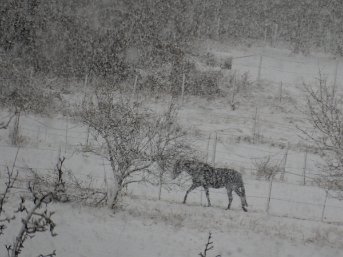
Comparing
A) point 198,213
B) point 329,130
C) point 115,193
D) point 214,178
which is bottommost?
point 198,213

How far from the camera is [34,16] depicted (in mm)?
36000

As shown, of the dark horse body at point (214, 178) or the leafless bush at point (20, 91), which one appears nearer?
the dark horse body at point (214, 178)

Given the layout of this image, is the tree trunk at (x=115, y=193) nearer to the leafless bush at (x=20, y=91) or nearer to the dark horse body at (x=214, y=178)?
the dark horse body at (x=214, y=178)

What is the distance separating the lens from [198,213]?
14438mm

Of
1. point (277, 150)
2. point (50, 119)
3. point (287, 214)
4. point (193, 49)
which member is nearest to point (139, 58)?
point (193, 49)

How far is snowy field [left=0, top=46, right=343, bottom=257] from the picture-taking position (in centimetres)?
1245

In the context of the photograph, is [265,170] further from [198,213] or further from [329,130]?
[329,130]

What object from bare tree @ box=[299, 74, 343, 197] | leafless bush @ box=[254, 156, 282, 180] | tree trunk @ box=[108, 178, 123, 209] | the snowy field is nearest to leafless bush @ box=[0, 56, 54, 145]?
the snowy field

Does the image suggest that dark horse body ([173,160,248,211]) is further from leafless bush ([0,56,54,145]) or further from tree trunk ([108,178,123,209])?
leafless bush ([0,56,54,145])

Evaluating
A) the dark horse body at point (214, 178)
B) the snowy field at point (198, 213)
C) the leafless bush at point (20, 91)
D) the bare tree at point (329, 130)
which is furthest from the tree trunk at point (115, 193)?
the leafless bush at point (20, 91)

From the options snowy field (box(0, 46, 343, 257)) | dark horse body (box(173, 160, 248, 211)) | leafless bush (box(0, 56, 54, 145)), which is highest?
leafless bush (box(0, 56, 54, 145))

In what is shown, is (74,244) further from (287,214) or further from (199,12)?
(199,12)

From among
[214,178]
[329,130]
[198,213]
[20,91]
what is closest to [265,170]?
[214,178]

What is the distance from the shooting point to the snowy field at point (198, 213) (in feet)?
40.9
